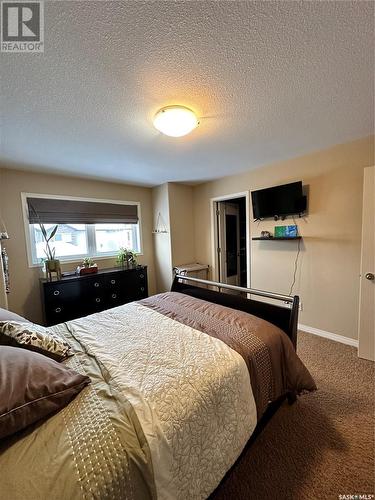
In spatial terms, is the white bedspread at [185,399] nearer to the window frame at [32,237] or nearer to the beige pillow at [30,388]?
the beige pillow at [30,388]

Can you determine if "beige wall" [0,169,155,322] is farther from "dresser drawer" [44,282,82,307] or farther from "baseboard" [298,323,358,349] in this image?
"baseboard" [298,323,358,349]

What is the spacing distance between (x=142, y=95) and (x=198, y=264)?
10.8ft

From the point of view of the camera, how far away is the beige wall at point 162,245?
13.6 ft

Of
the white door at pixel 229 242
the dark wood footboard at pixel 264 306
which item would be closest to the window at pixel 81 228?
the white door at pixel 229 242

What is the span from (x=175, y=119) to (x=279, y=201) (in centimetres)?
196

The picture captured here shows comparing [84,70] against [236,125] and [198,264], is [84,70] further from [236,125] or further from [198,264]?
[198,264]

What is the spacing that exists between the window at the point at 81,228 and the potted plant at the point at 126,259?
0.84 ft

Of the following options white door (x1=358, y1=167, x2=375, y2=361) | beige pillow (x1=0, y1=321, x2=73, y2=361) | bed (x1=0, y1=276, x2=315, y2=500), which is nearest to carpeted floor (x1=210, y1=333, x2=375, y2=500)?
bed (x1=0, y1=276, x2=315, y2=500)

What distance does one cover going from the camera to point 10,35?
111 cm

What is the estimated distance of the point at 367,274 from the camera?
226 cm

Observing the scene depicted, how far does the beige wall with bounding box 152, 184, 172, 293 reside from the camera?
13.6 ft

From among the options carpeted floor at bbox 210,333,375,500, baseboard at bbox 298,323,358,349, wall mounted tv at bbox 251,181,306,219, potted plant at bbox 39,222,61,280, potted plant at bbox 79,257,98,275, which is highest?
wall mounted tv at bbox 251,181,306,219

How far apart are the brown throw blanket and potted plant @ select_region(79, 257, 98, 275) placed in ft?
6.98

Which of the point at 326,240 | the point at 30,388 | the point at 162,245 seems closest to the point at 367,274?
the point at 326,240
